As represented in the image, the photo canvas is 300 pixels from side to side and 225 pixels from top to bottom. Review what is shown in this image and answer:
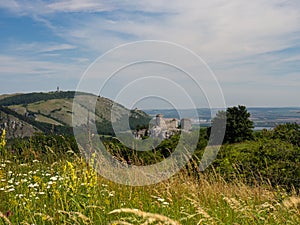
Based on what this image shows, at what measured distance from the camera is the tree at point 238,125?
35.9ft

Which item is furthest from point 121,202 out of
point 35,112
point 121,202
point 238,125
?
point 35,112

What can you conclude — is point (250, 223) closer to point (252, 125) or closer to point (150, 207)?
point (150, 207)

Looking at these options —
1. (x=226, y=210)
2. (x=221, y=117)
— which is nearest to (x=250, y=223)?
(x=226, y=210)

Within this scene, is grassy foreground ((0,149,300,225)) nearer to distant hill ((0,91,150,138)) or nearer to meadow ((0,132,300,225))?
meadow ((0,132,300,225))

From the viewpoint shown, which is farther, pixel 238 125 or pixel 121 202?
pixel 238 125

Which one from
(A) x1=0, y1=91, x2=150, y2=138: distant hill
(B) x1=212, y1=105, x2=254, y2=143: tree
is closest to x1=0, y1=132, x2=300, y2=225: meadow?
(B) x1=212, y1=105, x2=254, y2=143: tree

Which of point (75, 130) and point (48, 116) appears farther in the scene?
point (48, 116)

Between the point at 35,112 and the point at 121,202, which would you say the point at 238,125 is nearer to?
the point at 121,202

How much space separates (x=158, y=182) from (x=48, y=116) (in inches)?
6527

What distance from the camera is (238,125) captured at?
1096cm

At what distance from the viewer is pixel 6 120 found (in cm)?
11394

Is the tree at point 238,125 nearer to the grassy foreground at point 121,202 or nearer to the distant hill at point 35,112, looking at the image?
the grassy foreground at point 121,202

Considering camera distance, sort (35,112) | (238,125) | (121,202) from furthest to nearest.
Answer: (35,112) < (238,125) < (121,202)

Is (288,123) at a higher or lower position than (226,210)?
higher
